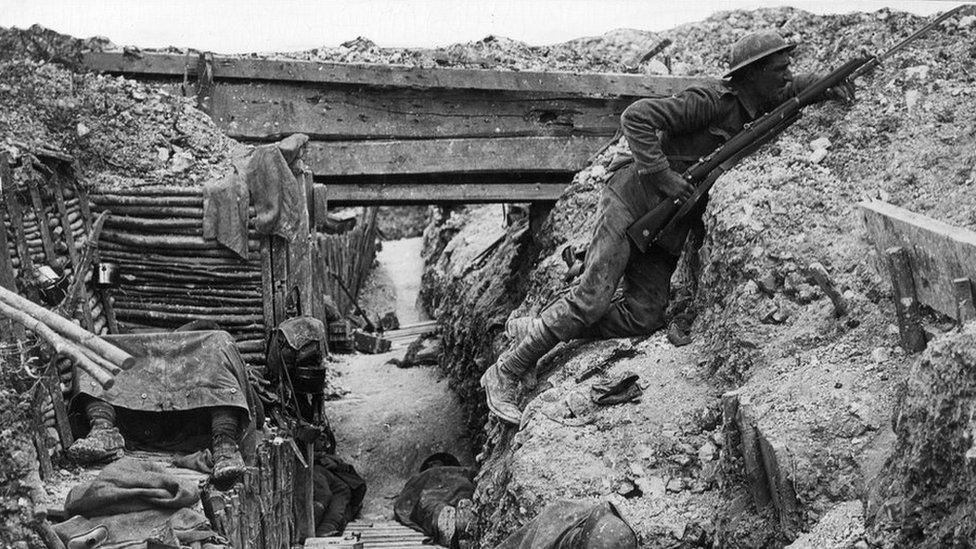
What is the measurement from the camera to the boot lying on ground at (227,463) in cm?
905

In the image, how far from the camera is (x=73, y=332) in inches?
242

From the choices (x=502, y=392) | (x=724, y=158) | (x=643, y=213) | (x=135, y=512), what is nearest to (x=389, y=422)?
(x=502, y=392)

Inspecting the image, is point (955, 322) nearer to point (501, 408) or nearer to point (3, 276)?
point (501, 408)

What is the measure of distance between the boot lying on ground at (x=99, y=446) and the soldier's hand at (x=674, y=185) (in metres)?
3.91

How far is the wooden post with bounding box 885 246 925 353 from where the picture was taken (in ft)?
23.0

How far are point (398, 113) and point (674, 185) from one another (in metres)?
3.76

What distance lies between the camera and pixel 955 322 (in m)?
6.65

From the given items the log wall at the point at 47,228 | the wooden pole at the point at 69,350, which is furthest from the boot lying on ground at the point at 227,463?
the wooden pole at the point at 69,350

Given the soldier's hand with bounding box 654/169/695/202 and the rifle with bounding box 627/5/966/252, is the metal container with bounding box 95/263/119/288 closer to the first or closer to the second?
the rifle with bounding box 627/5/966/252

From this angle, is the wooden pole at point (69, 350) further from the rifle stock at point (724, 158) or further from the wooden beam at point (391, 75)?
the wooden beam at point (391, 75)

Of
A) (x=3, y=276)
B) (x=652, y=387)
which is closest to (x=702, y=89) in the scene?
(x=652, y=387)

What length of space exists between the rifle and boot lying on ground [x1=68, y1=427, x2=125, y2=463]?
143 inches

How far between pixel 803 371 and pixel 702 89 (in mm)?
2772

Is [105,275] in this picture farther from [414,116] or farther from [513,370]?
[414,116]
